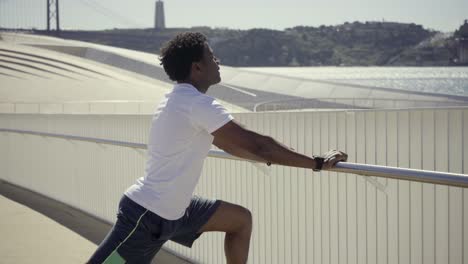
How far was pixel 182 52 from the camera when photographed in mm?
3445

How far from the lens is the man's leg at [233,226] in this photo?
358cm

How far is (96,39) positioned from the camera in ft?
375

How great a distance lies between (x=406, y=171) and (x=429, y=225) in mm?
871

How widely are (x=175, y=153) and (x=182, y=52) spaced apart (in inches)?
17.8

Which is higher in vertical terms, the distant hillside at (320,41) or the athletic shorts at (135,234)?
the distant hillside at (320,41)

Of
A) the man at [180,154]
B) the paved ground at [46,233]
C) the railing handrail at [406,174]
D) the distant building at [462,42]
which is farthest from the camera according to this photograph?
the distant building at [462,42]

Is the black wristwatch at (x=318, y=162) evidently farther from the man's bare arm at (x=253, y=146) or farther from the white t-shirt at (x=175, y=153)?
the white t-shirt at (x=175, y=153)

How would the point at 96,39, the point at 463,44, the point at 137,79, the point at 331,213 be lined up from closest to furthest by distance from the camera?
the point at 331,213 → the point at 137,79 → the point at 96,39 → the point at 463,44

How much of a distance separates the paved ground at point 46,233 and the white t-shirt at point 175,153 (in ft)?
12.6

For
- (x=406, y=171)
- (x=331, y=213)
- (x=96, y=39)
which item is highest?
(x=96, y=39)

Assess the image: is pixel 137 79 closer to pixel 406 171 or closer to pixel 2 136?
pixel 2 136

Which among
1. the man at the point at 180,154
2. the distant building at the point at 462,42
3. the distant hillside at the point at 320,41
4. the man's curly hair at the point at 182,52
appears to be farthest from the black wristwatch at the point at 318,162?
the distant hillside at the point at 320,41

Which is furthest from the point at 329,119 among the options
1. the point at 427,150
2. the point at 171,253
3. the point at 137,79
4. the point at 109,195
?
the point at 137,79

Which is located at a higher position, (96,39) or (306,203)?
(96,39)
